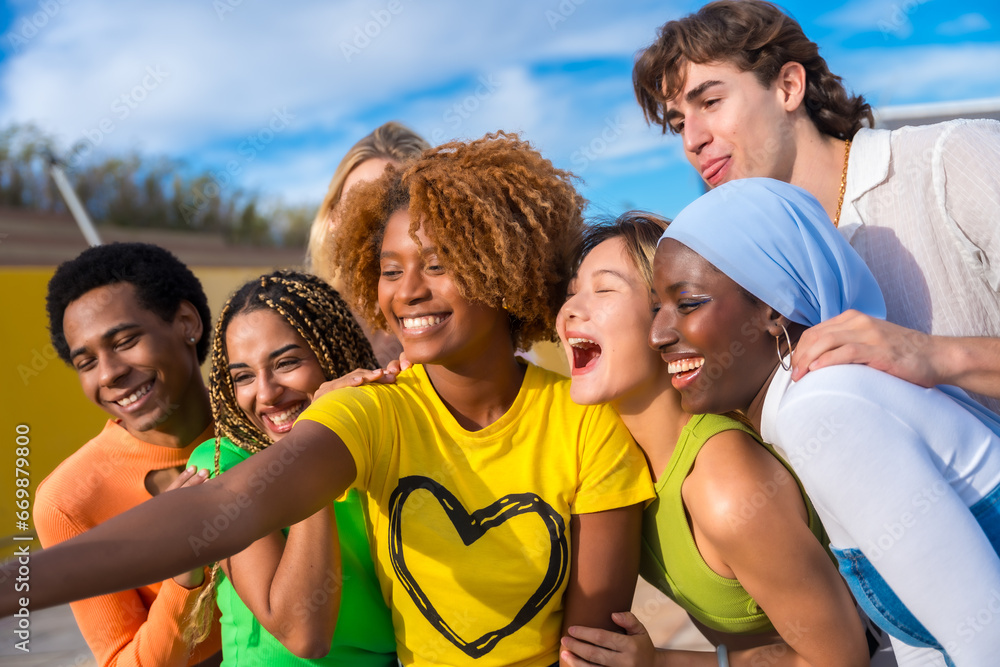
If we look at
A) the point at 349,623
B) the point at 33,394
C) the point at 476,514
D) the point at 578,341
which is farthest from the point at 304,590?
the point at 33,394

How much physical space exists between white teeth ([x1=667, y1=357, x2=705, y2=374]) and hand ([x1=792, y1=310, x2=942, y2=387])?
0.28 m

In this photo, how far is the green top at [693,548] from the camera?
222cm

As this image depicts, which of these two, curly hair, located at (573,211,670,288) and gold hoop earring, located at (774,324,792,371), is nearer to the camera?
gold hoop earring, located at (774,324,792,371)

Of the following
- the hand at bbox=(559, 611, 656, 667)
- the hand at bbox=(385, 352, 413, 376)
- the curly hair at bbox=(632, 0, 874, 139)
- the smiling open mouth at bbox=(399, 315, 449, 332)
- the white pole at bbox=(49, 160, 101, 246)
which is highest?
the white pole at bbox=(49, 160, 101, 246)

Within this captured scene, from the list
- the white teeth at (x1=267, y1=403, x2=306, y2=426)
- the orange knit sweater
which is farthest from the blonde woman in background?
the orange knit sweater

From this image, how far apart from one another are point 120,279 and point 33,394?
6.13m

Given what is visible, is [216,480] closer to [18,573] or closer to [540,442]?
[18,573]

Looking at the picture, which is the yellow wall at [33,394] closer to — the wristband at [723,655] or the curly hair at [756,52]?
the curly hair at [756,52]

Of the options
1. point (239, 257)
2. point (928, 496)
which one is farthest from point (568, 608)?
point (239, 257)

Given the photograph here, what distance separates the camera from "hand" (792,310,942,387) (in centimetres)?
174

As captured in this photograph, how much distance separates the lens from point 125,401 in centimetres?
291

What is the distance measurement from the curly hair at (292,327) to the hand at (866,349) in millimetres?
1619

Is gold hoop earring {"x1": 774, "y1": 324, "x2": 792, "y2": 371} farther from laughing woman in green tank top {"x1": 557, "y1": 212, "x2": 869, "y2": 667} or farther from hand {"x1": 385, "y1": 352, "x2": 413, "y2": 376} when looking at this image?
hand {"x1": 385, "y1": 352, "x2": 413, "y2": 376}

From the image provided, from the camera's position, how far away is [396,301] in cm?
234
